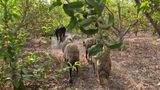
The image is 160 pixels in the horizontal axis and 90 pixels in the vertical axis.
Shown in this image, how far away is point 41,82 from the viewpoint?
727 cm

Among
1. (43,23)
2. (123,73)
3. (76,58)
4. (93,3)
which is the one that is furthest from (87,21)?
(43,23)

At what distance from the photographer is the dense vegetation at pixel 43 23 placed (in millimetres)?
1214

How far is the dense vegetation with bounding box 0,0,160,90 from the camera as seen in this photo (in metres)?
1.21

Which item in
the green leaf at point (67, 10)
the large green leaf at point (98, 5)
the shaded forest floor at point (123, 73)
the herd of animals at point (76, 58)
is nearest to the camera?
the large green leaf at point (98, 5)

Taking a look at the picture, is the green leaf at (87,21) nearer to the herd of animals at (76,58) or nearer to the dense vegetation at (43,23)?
the dense vegetation at (43,23)

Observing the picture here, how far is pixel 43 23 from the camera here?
11.5m

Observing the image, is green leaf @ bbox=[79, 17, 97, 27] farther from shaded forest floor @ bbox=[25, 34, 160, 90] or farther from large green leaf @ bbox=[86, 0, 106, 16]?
shaded forest floor @ bbox=[25, 34, 160, 90]

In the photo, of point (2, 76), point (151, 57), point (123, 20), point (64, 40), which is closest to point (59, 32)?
point (64, 40)

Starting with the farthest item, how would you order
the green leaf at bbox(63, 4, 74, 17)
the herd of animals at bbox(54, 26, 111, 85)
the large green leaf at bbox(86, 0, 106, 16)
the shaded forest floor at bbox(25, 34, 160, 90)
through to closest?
the shaded forest floor at bbox(25, 34, 160, 90), the herd of animals at bbox(54, 26, 111, 85), the green leaf at bbox(63, 4, 74, 17), the large green leaf at bbox(86, 0, 106, 16)

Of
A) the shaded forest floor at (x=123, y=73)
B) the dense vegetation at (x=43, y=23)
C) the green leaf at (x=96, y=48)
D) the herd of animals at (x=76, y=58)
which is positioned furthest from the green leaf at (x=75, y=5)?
the shaded forest floor at (x=123, y=73)

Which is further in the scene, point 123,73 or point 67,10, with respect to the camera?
point 123,73

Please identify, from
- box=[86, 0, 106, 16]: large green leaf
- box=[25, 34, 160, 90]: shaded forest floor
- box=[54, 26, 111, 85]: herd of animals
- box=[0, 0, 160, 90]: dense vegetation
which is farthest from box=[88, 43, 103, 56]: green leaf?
box=[25, 34, 160, 90]: shaded forest floor

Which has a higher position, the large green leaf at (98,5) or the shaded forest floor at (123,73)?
the large green leaf at (98,5)

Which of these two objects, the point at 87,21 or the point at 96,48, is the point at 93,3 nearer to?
the point at 87,21
